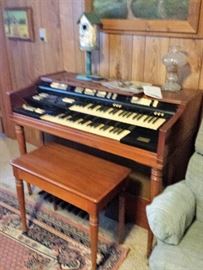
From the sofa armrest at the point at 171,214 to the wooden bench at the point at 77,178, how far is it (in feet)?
0.87

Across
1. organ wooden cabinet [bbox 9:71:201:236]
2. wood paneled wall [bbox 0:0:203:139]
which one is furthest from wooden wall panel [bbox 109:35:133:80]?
organ wooden cabinet [bbox 9:71:201:236]

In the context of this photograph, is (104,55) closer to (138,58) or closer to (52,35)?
(138,58)

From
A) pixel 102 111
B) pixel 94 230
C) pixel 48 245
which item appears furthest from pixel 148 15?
pixel 48 245

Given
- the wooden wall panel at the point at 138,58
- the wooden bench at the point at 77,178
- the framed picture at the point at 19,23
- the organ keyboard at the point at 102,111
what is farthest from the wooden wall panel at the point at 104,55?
the framed picture at the point at 19,23

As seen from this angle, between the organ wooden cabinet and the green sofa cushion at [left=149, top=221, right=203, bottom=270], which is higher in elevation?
the organ wooden cabinet

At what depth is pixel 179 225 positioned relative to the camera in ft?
3.91

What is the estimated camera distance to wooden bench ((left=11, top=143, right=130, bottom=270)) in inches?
54.0

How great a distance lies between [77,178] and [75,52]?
1.13 metres

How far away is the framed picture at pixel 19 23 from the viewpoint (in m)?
2.39

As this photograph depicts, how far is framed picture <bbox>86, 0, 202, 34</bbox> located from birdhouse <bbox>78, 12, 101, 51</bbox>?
0.10 meters

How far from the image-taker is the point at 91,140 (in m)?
1.55

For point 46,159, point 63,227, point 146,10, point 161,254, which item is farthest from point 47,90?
point 161,254

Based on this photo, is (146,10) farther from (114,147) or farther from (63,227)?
(63,227)

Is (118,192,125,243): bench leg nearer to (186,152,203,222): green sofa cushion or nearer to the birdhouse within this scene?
(186,152,203,222): green sofa cushion
